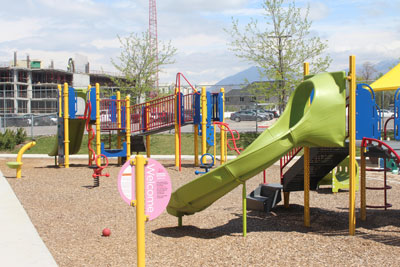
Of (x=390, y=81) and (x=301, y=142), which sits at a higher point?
(x=390, y=81)

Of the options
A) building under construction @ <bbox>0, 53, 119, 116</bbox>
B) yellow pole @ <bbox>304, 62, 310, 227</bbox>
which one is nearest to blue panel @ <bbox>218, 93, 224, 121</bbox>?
yellow pole @ <bbox>304, 62, 310, 227</bbox>

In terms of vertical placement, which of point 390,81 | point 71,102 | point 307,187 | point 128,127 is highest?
point 390,81

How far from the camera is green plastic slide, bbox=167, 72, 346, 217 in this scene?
6.87m

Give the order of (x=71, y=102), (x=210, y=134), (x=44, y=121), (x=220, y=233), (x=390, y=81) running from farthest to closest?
(x=44, y=121)
(x=71, y=102)
(x=210, y=134)
(x=390, y=81)
(x=220, y=233)

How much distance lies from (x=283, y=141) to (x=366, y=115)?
1.59m

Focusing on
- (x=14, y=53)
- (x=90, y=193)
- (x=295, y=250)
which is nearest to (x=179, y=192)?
(x=295, y=250)

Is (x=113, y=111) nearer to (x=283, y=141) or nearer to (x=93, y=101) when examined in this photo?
(x=93, y=101)

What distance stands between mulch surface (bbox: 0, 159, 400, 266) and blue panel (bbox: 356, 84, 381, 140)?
5.18ft

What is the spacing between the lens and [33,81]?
79.0m

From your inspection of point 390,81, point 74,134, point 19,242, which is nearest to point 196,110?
point 74,134

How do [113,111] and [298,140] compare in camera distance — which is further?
[113,111]

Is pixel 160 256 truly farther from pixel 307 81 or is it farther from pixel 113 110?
pixel 113 110

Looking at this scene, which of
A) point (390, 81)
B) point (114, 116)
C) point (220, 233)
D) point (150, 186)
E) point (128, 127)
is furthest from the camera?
point (114, 116)

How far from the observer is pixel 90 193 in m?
11.4
